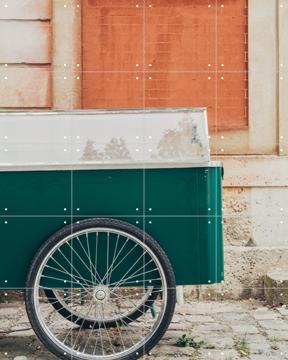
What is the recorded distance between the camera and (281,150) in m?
7.24

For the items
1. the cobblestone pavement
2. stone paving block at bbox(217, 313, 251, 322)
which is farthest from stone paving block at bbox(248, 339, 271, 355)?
stone paving block at bbox(217, 313, 251, 322)

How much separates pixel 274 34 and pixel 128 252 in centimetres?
345

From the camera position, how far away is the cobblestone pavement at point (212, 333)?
5.02m

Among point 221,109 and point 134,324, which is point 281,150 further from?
point 134,324

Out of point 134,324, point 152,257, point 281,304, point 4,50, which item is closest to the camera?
point 152,257

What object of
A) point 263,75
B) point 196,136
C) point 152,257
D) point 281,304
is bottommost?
point 281,304

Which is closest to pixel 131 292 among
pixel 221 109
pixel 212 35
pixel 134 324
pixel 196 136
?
pixel 134 324

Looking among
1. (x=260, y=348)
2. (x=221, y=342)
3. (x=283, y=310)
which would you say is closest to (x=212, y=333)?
(x=221, y=342)

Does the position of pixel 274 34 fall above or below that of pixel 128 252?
above

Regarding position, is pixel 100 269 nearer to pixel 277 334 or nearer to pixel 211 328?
pixel 211 328

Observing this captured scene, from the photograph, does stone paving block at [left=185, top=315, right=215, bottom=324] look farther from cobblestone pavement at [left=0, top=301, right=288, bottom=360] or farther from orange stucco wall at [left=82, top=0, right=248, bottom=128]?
orange stucco wall at [left=82, top=0, right=248, bottom=128]

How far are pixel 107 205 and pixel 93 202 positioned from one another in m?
0.09

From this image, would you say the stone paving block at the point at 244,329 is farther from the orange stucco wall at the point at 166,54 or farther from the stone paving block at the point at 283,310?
the orange stucco wall at the point at 166,54

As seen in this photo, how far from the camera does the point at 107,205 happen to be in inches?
183
